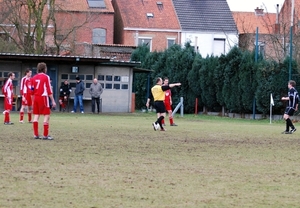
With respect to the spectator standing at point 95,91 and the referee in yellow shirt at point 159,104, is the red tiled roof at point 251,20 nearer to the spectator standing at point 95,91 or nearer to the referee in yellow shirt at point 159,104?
the spectator standing at point 95,91

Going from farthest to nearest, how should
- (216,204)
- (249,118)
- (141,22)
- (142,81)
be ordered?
(141,22) → (142,81) → (249,118) → (216,204)

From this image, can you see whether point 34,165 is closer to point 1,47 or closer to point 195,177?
point 195,177

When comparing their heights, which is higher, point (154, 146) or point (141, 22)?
point (141, 22)

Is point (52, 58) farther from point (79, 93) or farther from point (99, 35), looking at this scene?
point (99, 35)

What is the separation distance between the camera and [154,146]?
1945 centimetres

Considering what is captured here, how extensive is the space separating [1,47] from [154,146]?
39754 millimetres

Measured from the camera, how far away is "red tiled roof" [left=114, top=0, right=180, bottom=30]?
244 ft

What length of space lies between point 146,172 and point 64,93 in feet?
112

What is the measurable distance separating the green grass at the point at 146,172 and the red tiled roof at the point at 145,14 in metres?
53.0

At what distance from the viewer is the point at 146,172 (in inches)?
535

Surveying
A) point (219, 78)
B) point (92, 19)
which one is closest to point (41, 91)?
point (219, 78)

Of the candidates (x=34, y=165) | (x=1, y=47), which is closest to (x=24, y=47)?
(x=1, y=47)

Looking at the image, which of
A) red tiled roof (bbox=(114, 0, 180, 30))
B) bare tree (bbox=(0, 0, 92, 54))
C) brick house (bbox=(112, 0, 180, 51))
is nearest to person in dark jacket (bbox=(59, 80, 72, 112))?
bare tree (bbox=(0, 0, 92, 54))

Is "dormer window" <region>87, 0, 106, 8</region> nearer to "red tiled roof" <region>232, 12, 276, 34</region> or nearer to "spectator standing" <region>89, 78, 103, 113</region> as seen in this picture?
"red tiled roof" <region>232, 12, 276, 34</region>
